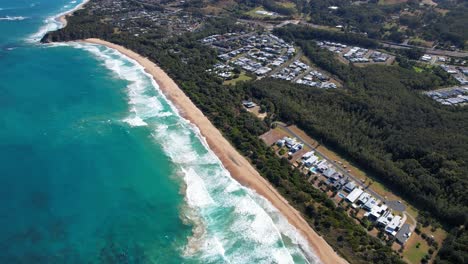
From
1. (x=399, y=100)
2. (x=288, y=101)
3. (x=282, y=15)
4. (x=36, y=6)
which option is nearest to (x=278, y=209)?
(x=288, y=101)

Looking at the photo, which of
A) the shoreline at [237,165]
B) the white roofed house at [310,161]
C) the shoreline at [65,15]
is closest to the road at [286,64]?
the shoreline at [237,165]

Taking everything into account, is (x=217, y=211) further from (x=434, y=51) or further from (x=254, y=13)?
(x=254, y=13)

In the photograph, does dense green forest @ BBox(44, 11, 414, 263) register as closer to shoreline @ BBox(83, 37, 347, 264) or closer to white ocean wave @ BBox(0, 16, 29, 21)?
shoreline @ BBox(83, 37, 347, 264)

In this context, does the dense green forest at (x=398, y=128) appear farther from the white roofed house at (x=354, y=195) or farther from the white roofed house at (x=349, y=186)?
the white roofed house at (x=354, y=195)

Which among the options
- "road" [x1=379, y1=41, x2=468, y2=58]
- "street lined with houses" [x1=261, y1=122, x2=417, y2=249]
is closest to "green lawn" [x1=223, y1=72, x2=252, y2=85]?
"street lined with houses" [x1=261, y1=122, x2=417, y2=249]

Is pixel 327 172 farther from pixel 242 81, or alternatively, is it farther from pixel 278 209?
pixel 242 81

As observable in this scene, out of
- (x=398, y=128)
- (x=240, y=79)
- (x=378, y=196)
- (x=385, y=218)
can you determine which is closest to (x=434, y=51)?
(x=398, y=128)
